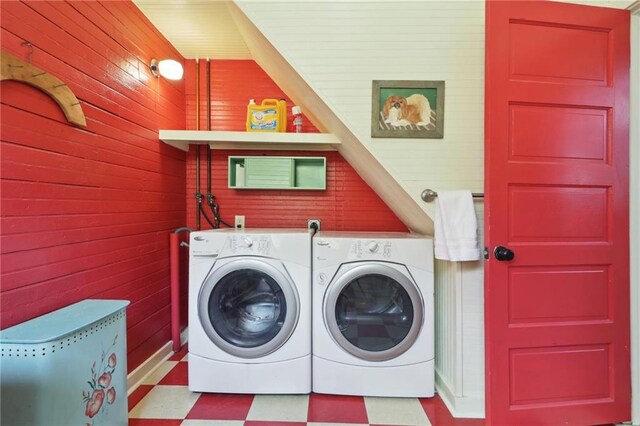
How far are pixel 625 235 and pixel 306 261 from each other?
1.60 m

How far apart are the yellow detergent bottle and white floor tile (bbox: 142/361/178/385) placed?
1.76 metres

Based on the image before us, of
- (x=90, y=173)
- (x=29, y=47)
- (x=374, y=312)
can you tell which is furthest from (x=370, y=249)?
(x=29, y=47)

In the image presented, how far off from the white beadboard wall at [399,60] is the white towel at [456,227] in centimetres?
7

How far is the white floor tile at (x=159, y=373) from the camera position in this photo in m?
1.78

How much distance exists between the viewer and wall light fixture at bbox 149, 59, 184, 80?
6.22ft

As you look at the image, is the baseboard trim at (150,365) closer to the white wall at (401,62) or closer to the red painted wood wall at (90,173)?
the red painted wood wall at (90,173)

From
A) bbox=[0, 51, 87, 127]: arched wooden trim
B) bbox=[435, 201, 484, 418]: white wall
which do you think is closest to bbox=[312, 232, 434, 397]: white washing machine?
bbox=[435, 201, 484, 418]: white wall

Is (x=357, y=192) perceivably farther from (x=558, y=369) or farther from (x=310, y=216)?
(x=558, y=369)

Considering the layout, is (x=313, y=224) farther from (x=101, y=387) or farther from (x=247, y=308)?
(x=101, y=387)

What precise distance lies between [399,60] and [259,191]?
1437 millimetres

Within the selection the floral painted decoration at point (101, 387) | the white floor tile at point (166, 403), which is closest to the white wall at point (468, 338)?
the white floor tile at point (166, 403)

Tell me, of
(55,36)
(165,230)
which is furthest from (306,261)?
(55,36)

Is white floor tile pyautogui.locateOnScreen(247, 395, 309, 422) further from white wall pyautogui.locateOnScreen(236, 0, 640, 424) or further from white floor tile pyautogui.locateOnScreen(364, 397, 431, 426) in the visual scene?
white wall pyautogui.locateOnScreen(236, 0, 640, 424)

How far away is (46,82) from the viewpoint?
3.81ft
